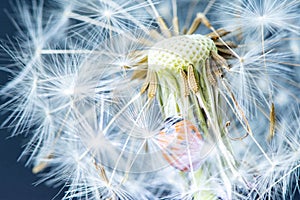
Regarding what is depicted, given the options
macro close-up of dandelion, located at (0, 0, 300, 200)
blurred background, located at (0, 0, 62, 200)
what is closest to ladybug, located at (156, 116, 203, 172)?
macro close-up of dandelion, located at (0, 0, 300, 200)

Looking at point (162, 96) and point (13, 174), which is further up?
point (162, 96)

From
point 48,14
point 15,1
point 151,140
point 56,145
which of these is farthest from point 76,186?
point 15,1

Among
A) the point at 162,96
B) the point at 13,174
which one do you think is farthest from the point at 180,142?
the point at 13,174

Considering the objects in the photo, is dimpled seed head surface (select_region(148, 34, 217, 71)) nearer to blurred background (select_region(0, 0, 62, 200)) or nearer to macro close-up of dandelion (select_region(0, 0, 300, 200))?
macro close-up of dandelion (select_region(0, 0, 300, 200))

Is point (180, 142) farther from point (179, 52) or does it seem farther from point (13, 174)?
point (13, 174)

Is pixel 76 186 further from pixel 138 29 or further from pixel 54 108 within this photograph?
pixel 138 29

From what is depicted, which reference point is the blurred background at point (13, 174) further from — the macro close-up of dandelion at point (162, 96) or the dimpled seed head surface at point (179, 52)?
the dimpled seed head surface at point (179, 52)

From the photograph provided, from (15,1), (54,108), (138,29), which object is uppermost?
(15,1)
